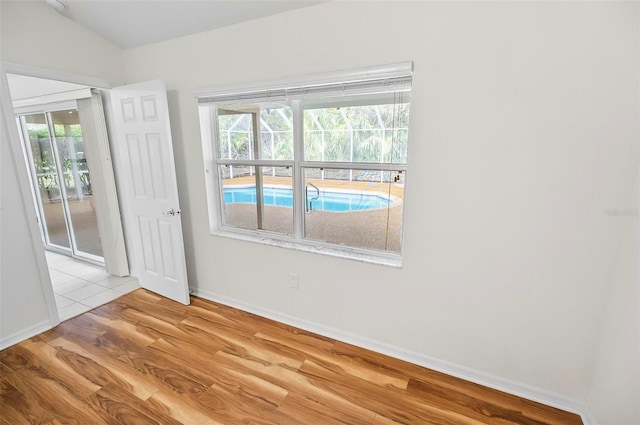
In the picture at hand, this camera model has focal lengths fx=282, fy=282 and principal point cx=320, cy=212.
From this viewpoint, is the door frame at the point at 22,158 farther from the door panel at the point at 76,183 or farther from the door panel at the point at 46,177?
the door panel at the point at 46,177

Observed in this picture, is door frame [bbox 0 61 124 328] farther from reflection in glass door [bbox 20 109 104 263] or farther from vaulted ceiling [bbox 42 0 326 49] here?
reflection in glass door [bbox 20 109 104 263]

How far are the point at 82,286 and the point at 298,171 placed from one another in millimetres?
2866

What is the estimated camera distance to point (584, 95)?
4.48ft

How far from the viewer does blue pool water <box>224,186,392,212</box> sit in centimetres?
244

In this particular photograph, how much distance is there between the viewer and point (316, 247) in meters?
2.32

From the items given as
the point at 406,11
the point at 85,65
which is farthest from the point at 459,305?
the point at 85,65

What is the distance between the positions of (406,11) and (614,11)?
94 centimetres

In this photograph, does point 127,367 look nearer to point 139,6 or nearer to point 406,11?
point 139,6

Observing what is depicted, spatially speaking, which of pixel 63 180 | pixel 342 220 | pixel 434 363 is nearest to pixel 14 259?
pixel 63 180

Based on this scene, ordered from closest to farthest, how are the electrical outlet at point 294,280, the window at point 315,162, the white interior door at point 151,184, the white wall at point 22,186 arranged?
the window at point 315,162 → the white wall at point 22,186 → the electrical outlet at point 294,280 → the white interior door at point 151,184

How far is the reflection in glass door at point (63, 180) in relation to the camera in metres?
3.65

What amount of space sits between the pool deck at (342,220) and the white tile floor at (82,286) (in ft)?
4.97

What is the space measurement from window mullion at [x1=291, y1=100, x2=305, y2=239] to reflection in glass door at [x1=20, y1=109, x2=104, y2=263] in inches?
116

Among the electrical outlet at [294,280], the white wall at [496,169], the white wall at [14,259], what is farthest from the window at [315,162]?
the white wall at [14,259]
